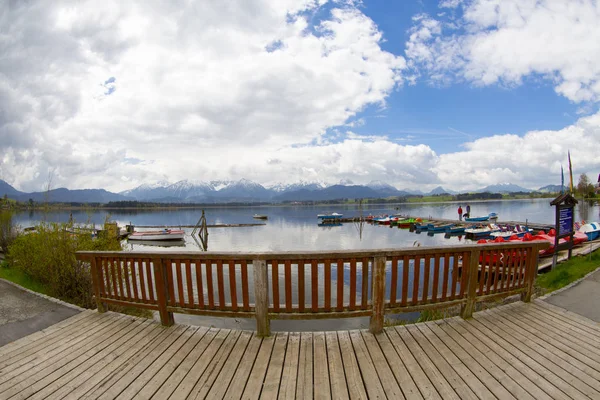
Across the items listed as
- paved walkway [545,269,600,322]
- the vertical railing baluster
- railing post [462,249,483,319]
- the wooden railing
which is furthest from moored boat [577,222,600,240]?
the vertical railing baluster

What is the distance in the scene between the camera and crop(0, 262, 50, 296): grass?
8378 millimetres

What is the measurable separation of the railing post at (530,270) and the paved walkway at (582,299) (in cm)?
67

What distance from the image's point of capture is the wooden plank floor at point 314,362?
2.89 m

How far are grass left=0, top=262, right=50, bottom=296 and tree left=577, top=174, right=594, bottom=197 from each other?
430 ft

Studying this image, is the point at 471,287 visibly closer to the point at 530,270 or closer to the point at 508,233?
the point at 530,270

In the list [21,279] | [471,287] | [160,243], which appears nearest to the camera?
[471,287]

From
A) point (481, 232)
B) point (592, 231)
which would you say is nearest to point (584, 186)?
point (481, 232)

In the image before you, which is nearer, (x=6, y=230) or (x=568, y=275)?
(x=568, y=275)

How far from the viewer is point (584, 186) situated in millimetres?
94125

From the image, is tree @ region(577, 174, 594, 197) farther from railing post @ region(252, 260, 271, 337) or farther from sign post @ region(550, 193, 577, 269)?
railing post @ region(252, 260, 271, 337)

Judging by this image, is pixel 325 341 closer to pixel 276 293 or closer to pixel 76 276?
pixel 276 293

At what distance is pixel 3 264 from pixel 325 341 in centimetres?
1493

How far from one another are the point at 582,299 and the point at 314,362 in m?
5.92

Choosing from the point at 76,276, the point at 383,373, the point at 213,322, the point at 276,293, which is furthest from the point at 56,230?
the point at 383,373
